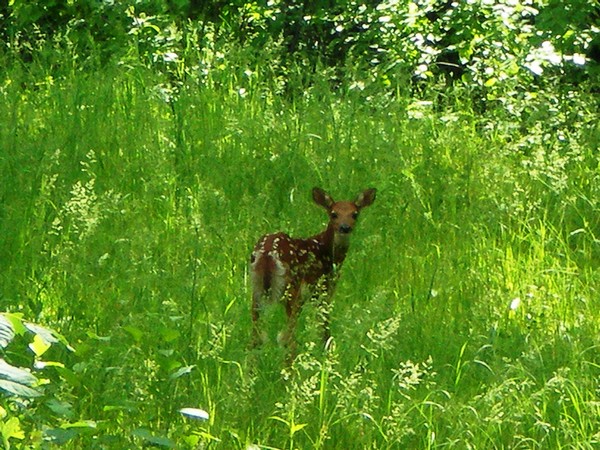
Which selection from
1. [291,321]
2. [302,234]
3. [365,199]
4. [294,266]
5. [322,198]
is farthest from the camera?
[302,234]

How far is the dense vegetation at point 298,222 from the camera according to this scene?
499 cm

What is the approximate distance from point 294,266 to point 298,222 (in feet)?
4.46

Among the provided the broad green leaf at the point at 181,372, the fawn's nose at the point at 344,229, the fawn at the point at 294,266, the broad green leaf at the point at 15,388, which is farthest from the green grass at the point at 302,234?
the broad green leaf at the point at 15,388

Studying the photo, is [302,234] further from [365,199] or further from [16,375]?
[16,375]

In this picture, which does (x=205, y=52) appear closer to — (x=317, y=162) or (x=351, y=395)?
(x=317, y=162)

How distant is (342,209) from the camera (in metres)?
6.50

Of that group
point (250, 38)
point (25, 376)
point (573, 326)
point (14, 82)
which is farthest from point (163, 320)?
point (250, 38)

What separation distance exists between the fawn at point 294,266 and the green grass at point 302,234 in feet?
0.42

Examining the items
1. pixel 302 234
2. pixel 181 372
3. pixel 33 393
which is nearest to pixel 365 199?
pixel 302 234

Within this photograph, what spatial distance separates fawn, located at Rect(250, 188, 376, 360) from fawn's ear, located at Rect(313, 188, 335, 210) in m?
0.12

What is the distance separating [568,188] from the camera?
7941 millimetres

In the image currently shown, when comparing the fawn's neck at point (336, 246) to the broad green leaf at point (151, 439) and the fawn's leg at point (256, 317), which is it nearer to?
the fawn's leg at point (256, 317)

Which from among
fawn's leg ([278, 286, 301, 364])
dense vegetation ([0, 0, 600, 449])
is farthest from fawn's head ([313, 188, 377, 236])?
fawn's leg ([278, 286, 301, 364])

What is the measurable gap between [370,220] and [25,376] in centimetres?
437
